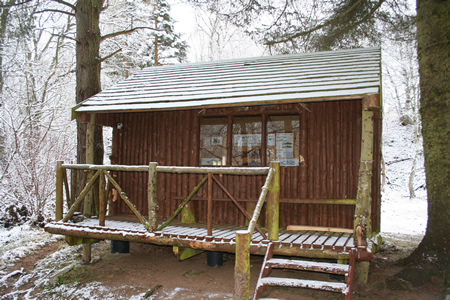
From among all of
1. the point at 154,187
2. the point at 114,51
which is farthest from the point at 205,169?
the point at 114,51

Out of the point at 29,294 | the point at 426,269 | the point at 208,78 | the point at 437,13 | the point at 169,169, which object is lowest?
the point at 29,294

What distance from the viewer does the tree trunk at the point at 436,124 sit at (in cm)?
572

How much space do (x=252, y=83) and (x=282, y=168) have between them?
1.72 metres

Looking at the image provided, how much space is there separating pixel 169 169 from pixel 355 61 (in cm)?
432

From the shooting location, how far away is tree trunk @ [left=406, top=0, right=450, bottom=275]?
225 inches

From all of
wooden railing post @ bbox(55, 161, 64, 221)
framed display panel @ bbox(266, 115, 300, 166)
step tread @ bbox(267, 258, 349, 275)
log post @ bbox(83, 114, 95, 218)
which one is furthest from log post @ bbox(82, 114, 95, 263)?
step tread @ bbox(267, 258, 349, 275)

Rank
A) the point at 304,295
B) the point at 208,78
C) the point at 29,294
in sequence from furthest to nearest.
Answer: the point at 208,78
the point at 29,294
the point at 304,295

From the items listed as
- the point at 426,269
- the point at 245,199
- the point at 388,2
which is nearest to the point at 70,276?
the point at 245,199

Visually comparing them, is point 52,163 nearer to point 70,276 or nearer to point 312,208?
point 70,276

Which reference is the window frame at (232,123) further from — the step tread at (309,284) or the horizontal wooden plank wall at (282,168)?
the step tread at (309,284)

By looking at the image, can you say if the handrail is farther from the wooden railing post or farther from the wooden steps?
the wooden steps

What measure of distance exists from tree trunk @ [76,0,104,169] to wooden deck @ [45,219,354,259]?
265 centimetres

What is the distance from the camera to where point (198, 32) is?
26562mm

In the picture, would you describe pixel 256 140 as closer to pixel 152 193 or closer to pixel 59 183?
pixel 152 193
